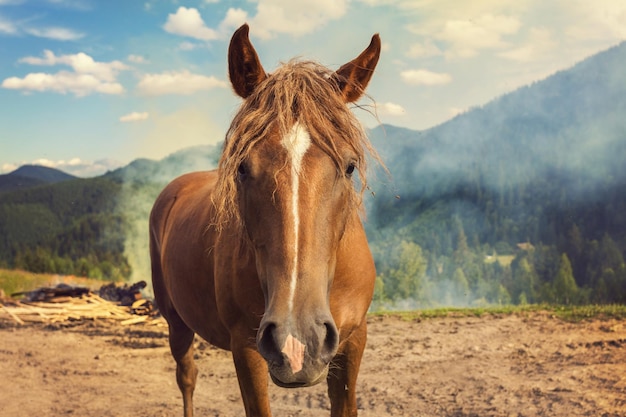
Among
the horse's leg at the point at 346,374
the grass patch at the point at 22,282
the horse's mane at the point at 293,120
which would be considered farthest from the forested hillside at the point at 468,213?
the horse's mane at the point at 293,120

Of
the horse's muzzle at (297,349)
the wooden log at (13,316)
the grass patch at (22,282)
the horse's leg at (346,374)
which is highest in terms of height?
the horse's muzzle at (297,349)

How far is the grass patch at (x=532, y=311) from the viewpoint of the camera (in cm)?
855

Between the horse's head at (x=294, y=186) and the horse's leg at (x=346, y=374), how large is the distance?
2.75ft

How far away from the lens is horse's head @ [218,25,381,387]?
75.5 inches

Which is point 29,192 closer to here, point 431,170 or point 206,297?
point 431,170

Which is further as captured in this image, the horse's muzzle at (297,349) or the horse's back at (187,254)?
the horse's back at (187,254)

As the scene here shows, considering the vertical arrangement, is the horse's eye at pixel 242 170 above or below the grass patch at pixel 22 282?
above

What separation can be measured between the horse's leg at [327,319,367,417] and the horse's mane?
95cm

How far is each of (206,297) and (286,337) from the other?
69.1 inches

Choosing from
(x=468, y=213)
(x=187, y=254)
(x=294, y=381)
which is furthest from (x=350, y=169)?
(x=468, y=213)

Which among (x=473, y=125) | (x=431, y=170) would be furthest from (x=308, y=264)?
(x=473, y=125)

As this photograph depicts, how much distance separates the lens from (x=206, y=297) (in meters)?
3.50

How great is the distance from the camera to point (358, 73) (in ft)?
8.82

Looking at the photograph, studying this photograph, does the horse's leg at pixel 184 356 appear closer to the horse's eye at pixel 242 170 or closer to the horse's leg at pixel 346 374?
the horse's leg at pixel 346 374
